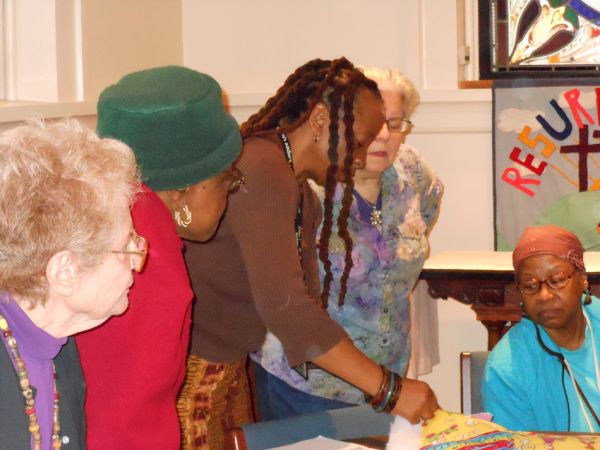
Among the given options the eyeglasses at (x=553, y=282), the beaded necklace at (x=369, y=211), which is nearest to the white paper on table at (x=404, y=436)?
the eyeglasses at (x=553, y=282)

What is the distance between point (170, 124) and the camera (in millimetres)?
1791

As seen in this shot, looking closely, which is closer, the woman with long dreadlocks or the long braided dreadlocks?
the woman with long dreadlocks

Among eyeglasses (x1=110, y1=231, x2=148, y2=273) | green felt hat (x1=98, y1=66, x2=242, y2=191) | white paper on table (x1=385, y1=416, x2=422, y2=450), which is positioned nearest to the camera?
eyeglasses (x1=110, y1=231, x2=148, y2=273)

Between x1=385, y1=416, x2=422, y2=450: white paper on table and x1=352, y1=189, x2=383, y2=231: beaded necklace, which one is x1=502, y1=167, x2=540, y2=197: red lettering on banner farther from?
x1=385, y1=416, x2=422, y2=450: white paper on table

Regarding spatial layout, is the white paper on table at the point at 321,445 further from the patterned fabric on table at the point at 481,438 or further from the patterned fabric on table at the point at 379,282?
the patterned fabric on table at the point at 379,282

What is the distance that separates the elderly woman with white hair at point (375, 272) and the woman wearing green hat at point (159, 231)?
794 millimetres

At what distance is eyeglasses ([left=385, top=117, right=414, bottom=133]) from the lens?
3.08m

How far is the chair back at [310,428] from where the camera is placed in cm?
214

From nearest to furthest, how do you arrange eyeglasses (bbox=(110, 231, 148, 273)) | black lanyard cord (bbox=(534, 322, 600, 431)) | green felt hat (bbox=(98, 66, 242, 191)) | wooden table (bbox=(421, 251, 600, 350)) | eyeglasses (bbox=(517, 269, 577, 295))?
1. eyeglasses (bbox=(110, 231, 148, 273))
2. green felt hat (bbox=(98, 66, 242, 191))
3. black lanyard cord (bbox=(534, 322, 600, 431))
4. eyeglasses (bbox=(517, 269, 577, 295))
5. wooden table (bbox=(421, 251, 600, 350))

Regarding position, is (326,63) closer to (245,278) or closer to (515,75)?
(245,278)

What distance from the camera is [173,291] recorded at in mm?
1629

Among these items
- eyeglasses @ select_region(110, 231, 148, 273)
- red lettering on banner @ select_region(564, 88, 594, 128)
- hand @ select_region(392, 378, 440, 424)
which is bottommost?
hand @ select_region(392, 378, 440, 424)

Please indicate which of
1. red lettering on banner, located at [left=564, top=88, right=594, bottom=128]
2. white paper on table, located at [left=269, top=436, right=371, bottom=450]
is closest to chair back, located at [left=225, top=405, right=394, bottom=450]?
white paper on table, located at [left=269, top=436, right=371, bottom=450]

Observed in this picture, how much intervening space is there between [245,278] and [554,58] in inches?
102
